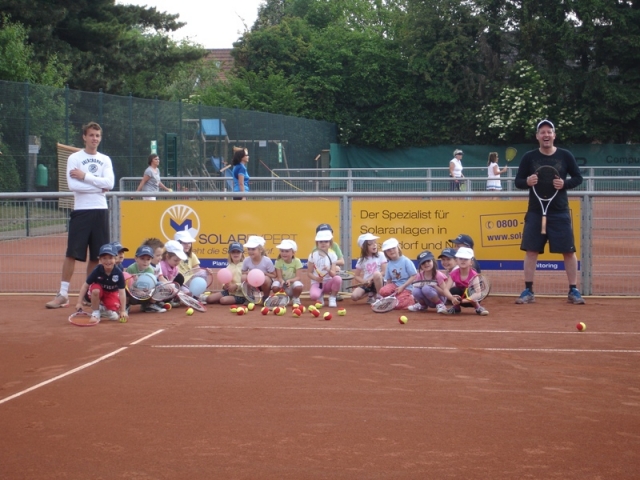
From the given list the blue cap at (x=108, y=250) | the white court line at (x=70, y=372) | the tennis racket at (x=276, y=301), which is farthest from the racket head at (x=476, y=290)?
the blue cap at (x=108, y=250)

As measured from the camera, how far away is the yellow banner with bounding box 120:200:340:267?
1316 centimetres

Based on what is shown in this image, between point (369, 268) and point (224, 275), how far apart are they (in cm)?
190

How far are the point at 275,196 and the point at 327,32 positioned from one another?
3961 centimetres

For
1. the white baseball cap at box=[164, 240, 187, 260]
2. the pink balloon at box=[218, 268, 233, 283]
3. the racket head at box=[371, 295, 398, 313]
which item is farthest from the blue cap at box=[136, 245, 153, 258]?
the racket head at box=[371, 295, 398, 313]

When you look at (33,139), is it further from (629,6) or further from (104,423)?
(629,6)

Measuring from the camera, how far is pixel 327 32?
5134cm

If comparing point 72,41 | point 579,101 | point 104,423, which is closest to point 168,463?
point 104,423

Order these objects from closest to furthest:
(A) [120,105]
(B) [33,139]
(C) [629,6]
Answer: (B) [33,139] < (A) [120,105] < (C) [629,6]

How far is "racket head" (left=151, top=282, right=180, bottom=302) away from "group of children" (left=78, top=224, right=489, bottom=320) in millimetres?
136

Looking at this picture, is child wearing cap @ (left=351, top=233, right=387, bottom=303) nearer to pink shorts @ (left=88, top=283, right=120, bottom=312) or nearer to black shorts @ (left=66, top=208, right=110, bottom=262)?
pink shorts @ (left=88, top=283, right=120, bottom=312)

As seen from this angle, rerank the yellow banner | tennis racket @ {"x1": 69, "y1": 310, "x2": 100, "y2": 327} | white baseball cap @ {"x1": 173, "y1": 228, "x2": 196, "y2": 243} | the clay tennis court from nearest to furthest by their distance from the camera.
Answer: the clay tennis court → tennis racket @ {"x1": 69, "y1": 310, "x2": 100, "y2": 327} → white baseball cap @ {"x1": 173, "y1": 228, "x2": 196, "y2": 243} → the yellow banner

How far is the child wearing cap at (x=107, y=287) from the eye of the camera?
10.9 metres

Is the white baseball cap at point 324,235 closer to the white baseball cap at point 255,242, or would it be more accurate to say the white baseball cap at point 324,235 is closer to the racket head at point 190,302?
the white baseball cap at point 255,242

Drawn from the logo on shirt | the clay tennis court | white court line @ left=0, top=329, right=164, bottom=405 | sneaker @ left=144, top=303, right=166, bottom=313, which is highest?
the logo on shirt
